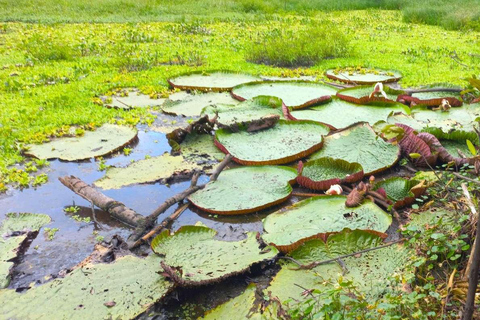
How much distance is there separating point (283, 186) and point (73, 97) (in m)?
3.35

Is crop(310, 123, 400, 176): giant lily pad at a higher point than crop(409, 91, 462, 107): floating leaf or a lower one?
lower

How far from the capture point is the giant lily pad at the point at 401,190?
8.65 feet

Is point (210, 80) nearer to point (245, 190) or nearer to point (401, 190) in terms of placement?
point (245, 190)

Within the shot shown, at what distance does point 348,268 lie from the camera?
204 cm

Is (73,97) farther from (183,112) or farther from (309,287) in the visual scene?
(309,287)

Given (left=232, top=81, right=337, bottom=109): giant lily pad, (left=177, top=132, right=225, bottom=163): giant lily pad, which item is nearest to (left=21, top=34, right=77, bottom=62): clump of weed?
(left=232, top=81, right=337, bottom=109): giant lily pad

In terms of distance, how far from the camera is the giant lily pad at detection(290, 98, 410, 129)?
12.7 feet

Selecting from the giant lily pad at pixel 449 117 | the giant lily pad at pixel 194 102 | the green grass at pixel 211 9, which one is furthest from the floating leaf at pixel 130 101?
the green grass at pixel 211 9

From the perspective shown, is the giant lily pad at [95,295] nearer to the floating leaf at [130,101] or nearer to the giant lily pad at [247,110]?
the giant lily pad at [247,110]

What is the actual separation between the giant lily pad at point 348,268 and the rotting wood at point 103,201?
3.38 feet

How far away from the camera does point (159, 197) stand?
303cm

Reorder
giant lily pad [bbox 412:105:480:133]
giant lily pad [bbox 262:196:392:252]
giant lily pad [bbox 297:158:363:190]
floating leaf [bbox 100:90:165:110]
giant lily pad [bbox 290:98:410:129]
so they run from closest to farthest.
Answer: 1. giant lily pad [bbox 262:196:392:252]
2. giant lily pad [bbox 297:158:363:190]
3. giant lily pad [bbox 412:105:480:133]
4. giant lily pad [bbox 290:98:410:129]
5. floating leaf [bbox 100:90:165:110]

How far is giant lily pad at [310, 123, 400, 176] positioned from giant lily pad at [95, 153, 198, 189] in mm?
1101

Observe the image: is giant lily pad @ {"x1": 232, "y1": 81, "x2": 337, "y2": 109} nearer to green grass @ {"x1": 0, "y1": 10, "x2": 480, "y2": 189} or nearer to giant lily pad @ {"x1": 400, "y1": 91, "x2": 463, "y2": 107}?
giant lily pad @ {"x1": 400, "y1": 91, "x2": 463, "y2": 107}
